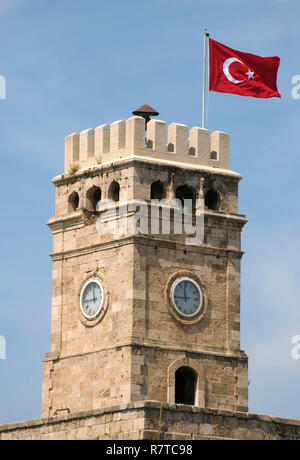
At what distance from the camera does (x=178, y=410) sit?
336ft

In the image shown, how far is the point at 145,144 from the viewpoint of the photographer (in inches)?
4250

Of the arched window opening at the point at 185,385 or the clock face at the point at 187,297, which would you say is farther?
the clock face at the point at 187,297

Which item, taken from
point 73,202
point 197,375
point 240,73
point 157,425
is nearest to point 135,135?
point 73,202

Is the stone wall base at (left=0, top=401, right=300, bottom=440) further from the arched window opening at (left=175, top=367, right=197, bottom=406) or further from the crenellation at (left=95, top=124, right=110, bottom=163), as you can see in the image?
the crenellation at (left=95, top=124, right=110, bottom=163)

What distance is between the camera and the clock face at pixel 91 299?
10756cm

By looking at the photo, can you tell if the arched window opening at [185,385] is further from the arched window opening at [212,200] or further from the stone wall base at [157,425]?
the arched window opening at [212,200]

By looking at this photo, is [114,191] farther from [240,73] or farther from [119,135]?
[240,73]

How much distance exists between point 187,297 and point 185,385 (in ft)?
11.9

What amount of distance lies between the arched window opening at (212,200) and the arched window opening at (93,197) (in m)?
4.55

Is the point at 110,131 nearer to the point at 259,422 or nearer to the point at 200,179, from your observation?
the point at 200,179

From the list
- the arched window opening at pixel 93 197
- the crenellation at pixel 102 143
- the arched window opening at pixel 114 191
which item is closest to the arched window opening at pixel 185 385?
the arched window opening at pixel 114 191

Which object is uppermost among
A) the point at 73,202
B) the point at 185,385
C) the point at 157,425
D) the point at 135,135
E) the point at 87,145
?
the point at 87,145

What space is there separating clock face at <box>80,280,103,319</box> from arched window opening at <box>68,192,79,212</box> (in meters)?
3.62

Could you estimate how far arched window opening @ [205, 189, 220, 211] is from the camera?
109438 millimetres
